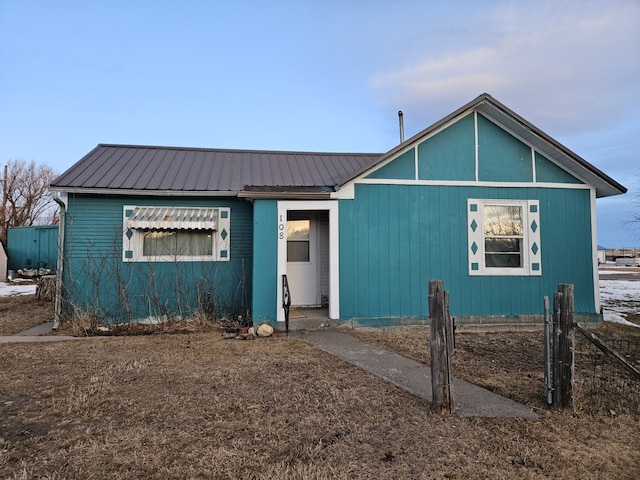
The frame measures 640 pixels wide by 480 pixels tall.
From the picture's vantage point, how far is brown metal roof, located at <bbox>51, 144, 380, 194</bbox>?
7676 mm

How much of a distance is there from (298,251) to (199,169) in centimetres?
325

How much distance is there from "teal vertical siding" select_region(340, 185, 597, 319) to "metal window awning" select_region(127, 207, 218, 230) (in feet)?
9.69

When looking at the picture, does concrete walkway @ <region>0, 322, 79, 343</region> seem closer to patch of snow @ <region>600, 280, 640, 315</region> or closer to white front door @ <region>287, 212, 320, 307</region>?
white front door @ <region>287, 212, 320, 307</region>

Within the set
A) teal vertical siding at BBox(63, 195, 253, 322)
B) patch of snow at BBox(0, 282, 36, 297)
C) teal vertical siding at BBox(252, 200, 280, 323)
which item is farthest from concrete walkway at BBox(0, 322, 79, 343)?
patch of snow at BBox(0, 282, 36, 297)

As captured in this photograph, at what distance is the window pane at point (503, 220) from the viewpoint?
767 cm

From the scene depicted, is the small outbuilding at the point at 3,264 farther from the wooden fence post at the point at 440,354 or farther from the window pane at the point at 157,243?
the wooden fence post at the point at 440,354

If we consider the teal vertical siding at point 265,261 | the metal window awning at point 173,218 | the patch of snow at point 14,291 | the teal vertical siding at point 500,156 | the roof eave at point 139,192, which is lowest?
the patch of snow at point 14,291

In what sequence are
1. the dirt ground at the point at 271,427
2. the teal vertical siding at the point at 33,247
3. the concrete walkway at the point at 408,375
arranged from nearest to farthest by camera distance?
the dirt ground at the point at 271,427
the concrete walkway at the point at 408,375
the teal vertical siding at the point at 33,247

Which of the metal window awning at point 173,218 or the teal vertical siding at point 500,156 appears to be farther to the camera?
the teal vertical siding at point 500,156

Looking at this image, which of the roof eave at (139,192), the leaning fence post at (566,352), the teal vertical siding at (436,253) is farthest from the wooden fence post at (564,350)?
the roof eave at (139,192)

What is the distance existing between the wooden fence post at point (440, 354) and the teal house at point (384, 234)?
12.6ft

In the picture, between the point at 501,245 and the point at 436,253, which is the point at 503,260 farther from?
the point at 436,253

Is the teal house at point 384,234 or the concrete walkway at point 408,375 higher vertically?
the teal house at point 384,234

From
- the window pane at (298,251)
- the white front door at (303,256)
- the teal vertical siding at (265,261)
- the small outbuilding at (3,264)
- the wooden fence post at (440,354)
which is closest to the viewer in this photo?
the wooden fence post at (440,354)
